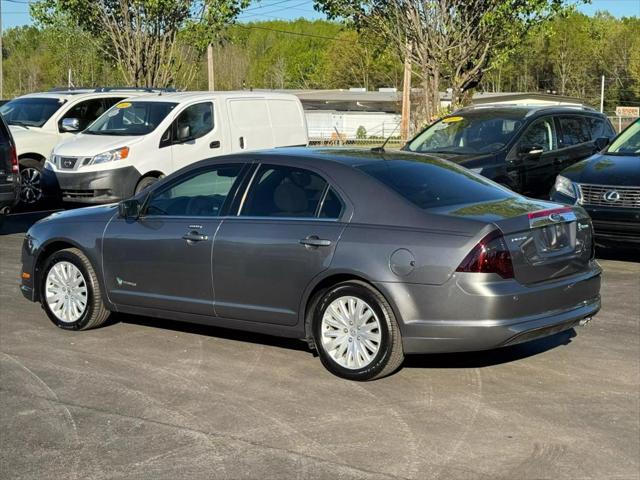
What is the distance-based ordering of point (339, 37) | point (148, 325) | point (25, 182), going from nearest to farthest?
point (148, 325) → point (25, 182) → point (339, 37)

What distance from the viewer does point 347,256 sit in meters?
6.14

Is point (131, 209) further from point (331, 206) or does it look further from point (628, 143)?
point (628, 143)

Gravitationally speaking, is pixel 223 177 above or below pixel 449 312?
above

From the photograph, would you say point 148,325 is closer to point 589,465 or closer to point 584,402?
point 584,402

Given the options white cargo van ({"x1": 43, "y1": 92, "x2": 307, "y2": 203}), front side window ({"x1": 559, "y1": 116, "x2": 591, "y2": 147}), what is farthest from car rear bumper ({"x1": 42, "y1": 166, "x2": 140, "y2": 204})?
front side window ({"x1": 559, "y1": 116, "x2": 591, "y2": 147})

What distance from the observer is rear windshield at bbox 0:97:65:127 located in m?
16.1

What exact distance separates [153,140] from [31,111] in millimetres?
3469

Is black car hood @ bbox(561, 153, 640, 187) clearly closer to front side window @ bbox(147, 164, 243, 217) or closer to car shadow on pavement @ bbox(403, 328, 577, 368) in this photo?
car shadow on pavement @ bbox(403, 328, 577, 368)

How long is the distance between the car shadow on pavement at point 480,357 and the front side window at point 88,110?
1101 cm

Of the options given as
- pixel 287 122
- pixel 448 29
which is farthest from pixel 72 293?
pixel 448 29

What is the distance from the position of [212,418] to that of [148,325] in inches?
99.4

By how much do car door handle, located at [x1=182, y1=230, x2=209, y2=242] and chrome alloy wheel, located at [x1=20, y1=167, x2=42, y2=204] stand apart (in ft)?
28.3

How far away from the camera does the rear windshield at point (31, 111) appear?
16.1 m

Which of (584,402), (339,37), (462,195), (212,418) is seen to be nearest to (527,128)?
(462,195)
